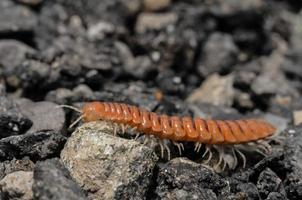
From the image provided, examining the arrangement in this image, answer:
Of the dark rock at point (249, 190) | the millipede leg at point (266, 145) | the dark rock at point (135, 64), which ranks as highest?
the dark rock at point (135, 64)

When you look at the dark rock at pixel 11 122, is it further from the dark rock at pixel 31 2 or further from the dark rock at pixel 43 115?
the dark rock at pixel 31 2

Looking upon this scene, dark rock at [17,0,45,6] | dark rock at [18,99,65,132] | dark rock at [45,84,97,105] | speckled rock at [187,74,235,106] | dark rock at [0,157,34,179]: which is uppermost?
dark rock at [17,0,45,6]

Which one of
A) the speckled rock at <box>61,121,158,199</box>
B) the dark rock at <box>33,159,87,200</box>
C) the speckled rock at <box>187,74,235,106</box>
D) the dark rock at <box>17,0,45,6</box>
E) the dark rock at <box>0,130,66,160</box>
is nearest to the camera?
the dark rock at <box>33,159,87,200</box>

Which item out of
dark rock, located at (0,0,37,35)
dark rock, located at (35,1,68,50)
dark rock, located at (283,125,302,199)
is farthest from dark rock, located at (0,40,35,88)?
dark rock, located at (283,125,302,199)

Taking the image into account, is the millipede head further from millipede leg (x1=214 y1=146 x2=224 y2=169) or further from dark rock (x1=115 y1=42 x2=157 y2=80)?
dark rock (x1=115 y1=42 x2=157 y2=80)

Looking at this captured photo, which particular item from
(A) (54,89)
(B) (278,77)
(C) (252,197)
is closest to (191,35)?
(B) (278,77)

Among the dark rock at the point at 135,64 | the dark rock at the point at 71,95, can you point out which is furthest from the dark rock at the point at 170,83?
the dark rock at the point at 71,95
